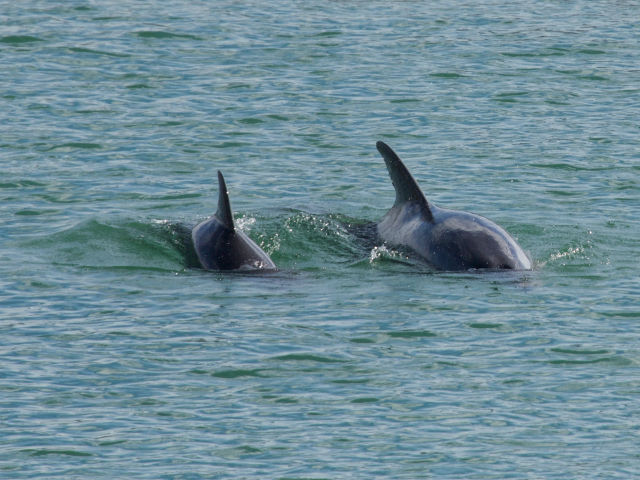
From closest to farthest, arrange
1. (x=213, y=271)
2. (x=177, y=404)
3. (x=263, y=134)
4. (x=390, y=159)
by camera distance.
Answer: (x=177, y=404), (x=213, y=271), (x=390, y=159), (x=263, y=134)

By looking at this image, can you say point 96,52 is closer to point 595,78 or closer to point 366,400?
point 595,78

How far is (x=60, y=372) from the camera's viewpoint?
39.5 feet

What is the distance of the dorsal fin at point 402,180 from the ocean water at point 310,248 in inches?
28.8

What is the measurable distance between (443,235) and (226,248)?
2452 millimetres

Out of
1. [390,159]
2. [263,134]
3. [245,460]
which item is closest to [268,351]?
Result: [245,460]

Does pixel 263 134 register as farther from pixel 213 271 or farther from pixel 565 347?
pixel 565 347

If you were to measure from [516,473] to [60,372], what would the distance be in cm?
421

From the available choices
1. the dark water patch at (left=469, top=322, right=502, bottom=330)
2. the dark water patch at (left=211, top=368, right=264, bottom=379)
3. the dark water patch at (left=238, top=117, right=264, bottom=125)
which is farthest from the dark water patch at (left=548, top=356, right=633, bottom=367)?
the dark water patch at (left=238, top=117, right=264, bottom=125)

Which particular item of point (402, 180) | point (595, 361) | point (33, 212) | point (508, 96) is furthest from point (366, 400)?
point (508, 96)

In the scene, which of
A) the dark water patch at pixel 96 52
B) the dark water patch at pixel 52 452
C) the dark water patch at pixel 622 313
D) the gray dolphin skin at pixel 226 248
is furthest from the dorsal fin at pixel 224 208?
the dark water patch at pixel 96 52

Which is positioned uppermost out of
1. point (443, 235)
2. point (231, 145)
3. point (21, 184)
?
point (443, 235)

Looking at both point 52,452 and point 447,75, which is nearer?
point 52,452

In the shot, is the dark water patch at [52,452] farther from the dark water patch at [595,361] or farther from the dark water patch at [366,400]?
the dark water patch at [595,361]

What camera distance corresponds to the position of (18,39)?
28.1m
